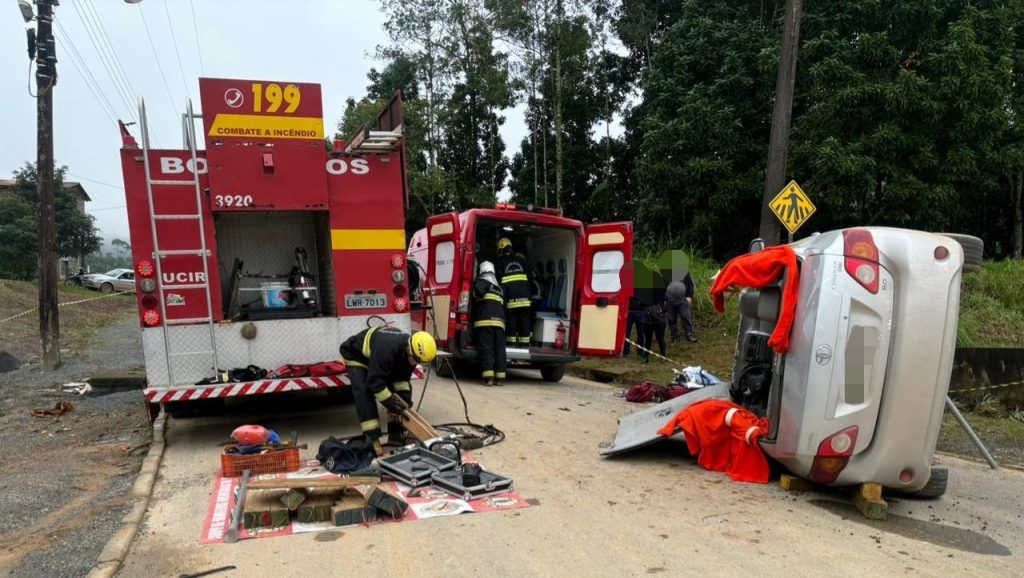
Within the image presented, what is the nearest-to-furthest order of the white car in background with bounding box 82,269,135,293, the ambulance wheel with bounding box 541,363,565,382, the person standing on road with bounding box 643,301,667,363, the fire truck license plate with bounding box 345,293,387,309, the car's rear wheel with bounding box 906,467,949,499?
the car's rear wheel with bounding box 906,467,949,499 < the fire truck license plate with bounding box 345,293,387,309 < the ambulance wheel with bounding box 541,363,565,382 < the person standing on road with bounding box 643,301,667,363 < the white car in background with bounding box 82,269,135,293

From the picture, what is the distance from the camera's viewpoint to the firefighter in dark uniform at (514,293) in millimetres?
9250

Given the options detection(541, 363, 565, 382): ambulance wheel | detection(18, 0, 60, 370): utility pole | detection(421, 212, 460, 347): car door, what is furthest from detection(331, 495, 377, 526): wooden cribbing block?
detection(18, 0, 60, 370): utility pole

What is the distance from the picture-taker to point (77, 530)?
381 cm

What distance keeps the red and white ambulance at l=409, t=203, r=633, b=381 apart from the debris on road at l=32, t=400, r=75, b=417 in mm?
4429

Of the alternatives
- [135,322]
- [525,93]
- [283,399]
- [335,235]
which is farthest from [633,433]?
[525,93]

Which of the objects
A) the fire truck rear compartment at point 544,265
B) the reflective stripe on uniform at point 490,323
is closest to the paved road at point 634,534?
the reflective stripe on uniform at point 490,323

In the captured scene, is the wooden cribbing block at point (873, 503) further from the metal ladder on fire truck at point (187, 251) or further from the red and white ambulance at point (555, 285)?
the metal ladder on fire truck at point (187, 251)

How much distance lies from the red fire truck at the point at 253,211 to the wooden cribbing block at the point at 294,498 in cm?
201

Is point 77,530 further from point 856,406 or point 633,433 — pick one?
point 856,406

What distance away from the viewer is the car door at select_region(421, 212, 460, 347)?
8.75 metres

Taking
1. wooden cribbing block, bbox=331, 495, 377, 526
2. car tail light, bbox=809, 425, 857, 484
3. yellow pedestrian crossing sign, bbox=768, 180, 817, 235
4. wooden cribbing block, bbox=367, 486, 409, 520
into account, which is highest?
yellow pedestrian crossing sign, bbox=768, 180, 817, 235

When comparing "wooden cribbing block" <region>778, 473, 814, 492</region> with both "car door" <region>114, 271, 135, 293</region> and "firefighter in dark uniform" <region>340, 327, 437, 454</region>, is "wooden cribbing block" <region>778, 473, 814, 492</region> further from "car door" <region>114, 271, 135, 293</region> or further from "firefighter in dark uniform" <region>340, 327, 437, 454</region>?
"car door" <region>114, 271, 135, 293</region>

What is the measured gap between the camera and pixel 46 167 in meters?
11.1

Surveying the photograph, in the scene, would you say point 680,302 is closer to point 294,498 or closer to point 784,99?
point 784,99
